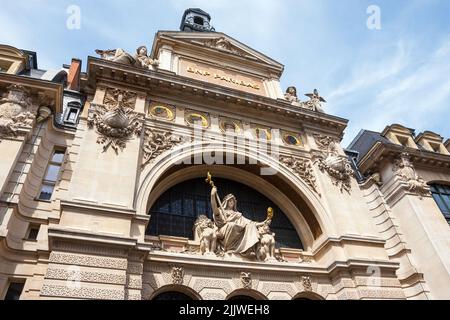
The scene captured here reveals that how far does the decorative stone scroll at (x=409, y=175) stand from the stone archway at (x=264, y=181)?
6.32m

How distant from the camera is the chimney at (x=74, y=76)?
2133 centimetres

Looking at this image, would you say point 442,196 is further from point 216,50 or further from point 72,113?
point 72,113

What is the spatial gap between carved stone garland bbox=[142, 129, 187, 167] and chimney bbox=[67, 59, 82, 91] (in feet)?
26.7

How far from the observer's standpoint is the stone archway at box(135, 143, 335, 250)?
50.3 feet

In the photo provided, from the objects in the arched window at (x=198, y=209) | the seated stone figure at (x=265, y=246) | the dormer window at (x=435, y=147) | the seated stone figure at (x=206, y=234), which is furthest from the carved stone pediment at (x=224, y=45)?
the dormer window at (x=435, y=147)

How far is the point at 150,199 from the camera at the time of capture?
15.0 metres

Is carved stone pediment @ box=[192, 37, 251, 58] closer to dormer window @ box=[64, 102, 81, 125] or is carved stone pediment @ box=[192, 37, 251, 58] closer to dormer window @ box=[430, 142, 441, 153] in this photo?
dormer window @ box=[64, 102, 81, 125]

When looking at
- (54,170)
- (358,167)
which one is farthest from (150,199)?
(358,167)

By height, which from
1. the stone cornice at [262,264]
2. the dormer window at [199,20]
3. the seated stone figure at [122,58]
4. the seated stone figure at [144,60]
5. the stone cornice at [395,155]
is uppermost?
the dormer window at [199,20]

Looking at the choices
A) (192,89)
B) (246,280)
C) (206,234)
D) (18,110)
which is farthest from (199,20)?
(246,280)

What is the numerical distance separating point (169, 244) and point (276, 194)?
6.94 m

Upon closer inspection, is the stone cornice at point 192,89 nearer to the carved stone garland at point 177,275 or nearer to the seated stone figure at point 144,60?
the seated stone figure at point 144,60
